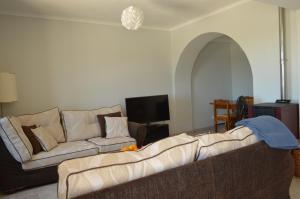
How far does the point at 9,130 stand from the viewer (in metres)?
2.98

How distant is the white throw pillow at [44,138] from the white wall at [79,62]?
2.93ft

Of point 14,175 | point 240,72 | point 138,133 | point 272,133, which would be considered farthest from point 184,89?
point 272,133

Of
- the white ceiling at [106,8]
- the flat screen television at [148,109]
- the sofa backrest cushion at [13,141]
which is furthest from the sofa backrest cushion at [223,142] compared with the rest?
the flat screen television at [148,109]

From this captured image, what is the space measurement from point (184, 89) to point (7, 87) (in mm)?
3636

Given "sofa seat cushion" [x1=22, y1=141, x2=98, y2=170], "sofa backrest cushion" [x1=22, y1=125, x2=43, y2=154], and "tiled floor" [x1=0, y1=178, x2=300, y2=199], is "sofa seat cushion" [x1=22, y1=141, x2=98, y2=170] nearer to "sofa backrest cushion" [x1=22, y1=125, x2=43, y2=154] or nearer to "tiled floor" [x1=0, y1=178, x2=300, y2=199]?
"sofa backrest cushion" [x1=22, y1=125, x2=43, y2=154]

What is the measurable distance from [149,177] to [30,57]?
373 cm

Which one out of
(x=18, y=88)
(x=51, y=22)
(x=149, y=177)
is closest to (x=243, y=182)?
(x=149, y=177)

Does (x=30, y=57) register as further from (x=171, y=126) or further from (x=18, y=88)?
(x=171, y=126)

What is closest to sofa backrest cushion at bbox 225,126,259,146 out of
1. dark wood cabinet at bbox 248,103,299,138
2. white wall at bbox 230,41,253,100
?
dark wood cabinet at bbox 248,103,299,138

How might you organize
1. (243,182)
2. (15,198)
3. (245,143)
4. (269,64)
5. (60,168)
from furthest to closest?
(269,64), (15,198), (245,143), (243,182), (60,168)

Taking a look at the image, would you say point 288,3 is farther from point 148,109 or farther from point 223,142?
point 148,109

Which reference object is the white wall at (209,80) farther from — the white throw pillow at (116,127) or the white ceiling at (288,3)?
the white ceiling at (288,3)

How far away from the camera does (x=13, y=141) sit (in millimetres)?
2977

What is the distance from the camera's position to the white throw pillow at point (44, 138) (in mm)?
3318
